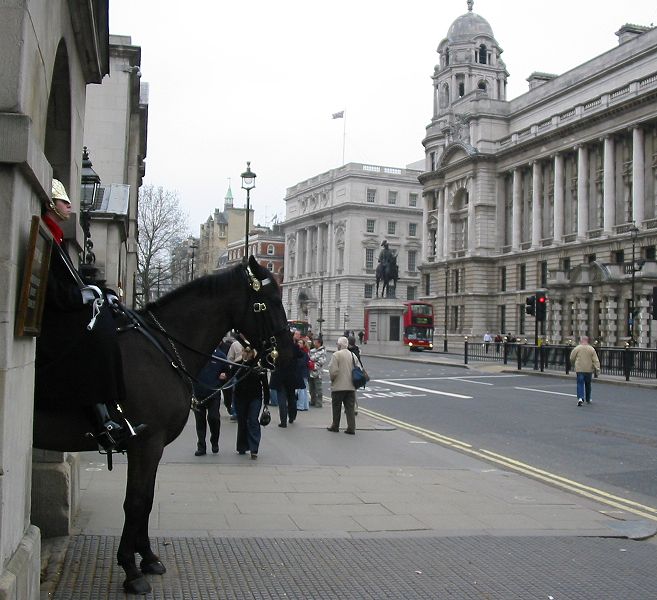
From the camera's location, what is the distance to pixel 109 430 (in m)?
5.05

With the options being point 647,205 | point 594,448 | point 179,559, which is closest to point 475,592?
point 179,559

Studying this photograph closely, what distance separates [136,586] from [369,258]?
11214cm

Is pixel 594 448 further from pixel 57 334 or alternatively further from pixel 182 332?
pixel 57 334

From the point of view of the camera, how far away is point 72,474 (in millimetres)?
7145

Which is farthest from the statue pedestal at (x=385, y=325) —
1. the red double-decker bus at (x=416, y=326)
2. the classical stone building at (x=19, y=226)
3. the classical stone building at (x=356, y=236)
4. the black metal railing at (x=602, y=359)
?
the classical stone building at (x=19, y=226)

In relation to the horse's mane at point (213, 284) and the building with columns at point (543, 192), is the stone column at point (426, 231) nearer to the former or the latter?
the building with columns at point (543, 192)

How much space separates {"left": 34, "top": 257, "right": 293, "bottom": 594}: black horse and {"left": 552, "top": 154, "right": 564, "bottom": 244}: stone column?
69198 millimetres

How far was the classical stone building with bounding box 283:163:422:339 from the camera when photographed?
380 ft

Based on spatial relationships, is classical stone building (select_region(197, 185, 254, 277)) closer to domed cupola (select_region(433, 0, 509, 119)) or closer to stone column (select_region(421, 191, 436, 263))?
stone column (select_region(421, 191, 436, 263))

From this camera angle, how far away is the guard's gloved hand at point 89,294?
15.9 feet

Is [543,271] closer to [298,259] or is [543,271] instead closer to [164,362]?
[298,259]

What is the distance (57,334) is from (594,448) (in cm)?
1130

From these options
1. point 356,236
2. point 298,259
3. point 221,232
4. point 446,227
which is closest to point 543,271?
point 446,227

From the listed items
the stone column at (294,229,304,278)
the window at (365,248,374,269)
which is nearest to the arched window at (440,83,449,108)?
the window at (365,248,374,269)
